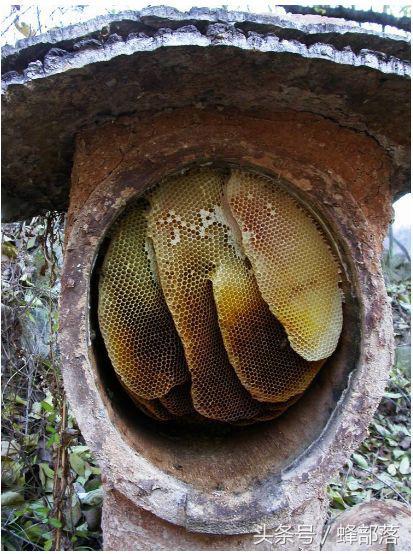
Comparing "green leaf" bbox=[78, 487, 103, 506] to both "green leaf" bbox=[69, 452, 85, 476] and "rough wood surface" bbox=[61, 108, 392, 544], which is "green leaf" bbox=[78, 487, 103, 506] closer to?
"green leaf" bbox=[69, 452, 85, 476]

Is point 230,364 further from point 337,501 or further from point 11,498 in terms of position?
point 337,501

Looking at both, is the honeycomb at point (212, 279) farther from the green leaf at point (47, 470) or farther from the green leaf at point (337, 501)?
the green leaf at point (337, 501)

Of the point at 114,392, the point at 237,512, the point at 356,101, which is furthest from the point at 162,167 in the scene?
the point at 237,512

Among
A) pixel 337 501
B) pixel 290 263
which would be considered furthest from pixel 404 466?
pixel 290 263

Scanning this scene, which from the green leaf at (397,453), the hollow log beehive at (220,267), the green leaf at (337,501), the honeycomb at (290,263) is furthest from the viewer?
the green leaf at (397,453)

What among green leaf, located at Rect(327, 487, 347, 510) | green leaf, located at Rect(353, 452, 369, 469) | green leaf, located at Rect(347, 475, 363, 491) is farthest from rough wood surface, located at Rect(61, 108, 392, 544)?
green leaf, located at Rect(353, 452, 369, 469)

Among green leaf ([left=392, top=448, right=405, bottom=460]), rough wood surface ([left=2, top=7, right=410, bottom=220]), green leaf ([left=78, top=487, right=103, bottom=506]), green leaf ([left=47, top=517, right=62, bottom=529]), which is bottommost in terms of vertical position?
green leaf ([left=47, top=517, right=62, bottom=529])

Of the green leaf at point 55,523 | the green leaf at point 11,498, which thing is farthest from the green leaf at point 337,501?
the green leaf at point 11,498
